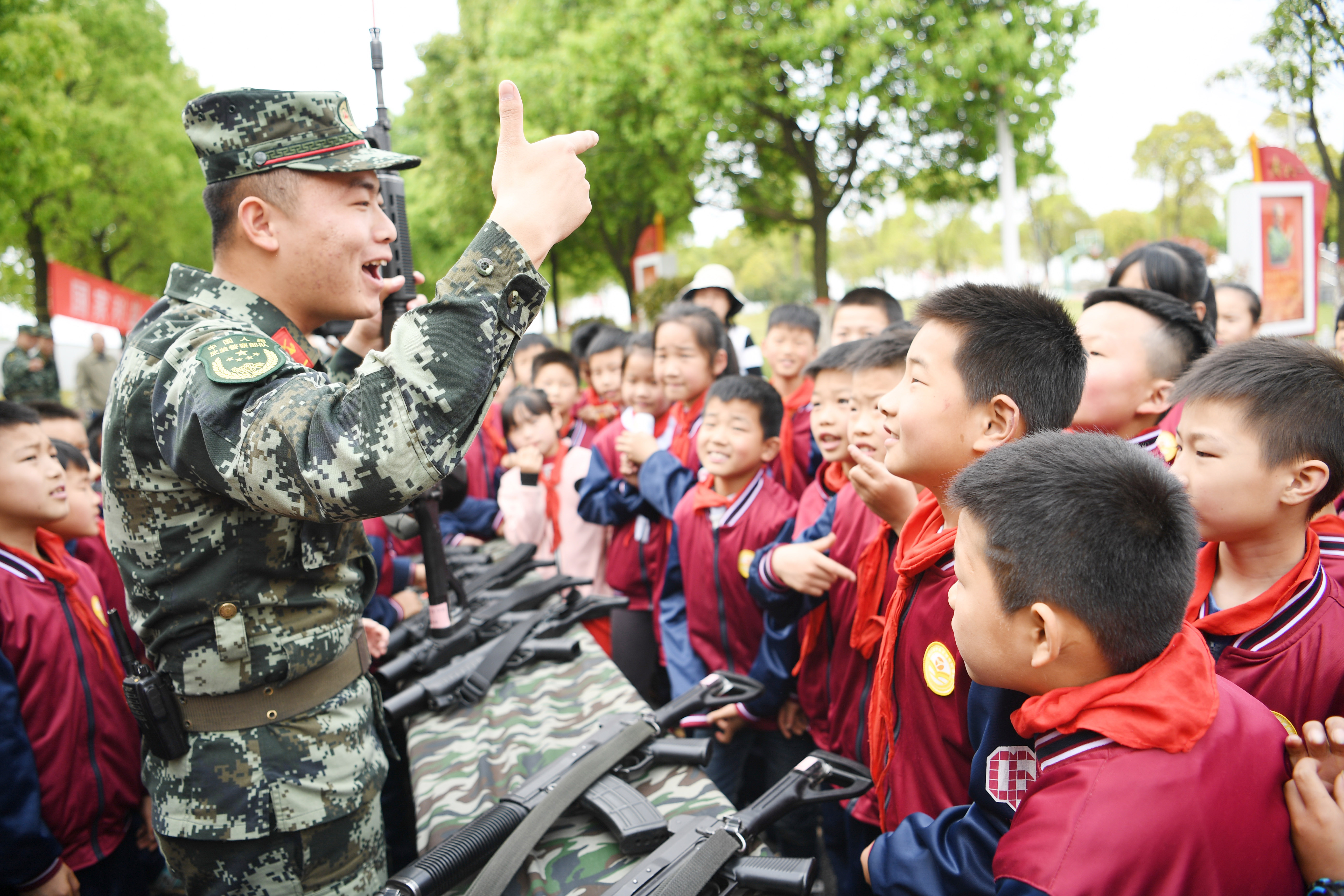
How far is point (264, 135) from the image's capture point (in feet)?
5.55

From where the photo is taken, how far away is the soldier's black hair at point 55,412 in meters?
3.95

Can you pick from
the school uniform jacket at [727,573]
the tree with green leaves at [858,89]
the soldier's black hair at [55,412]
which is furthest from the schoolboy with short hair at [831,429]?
the tree with green leaves at [858,89]

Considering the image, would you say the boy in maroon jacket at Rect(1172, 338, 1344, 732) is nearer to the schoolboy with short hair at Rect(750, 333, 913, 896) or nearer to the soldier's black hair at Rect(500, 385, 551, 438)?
the schoolboy with short hair at Rect(750, 333, 913, 896)

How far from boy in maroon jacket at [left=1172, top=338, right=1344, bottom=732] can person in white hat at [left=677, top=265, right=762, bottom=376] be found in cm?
341

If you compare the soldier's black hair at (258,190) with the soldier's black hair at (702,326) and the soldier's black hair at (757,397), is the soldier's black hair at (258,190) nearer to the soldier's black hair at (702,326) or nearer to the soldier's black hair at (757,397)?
the soldier's black hair at (757,397)

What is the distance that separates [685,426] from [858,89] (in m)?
10.5

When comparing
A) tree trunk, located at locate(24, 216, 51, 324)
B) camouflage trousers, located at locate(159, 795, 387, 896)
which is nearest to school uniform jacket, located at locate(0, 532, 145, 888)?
camouflage trousers, located at locate(159, 795, 387, 896)

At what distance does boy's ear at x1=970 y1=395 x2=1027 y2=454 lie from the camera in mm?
1734

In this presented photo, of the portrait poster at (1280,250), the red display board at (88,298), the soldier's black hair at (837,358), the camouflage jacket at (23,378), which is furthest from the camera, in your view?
the red display board at (88,298)

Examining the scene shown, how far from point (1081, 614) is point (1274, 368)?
0.87m

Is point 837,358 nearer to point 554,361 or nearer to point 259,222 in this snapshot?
Result: point 259,222

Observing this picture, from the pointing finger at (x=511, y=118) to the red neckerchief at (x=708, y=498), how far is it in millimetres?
1881

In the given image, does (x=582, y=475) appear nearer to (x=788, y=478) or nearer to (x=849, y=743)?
(x=788, y=478)

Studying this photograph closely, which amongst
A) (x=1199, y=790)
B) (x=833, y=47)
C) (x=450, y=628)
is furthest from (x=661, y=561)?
(x=833, y=47)
